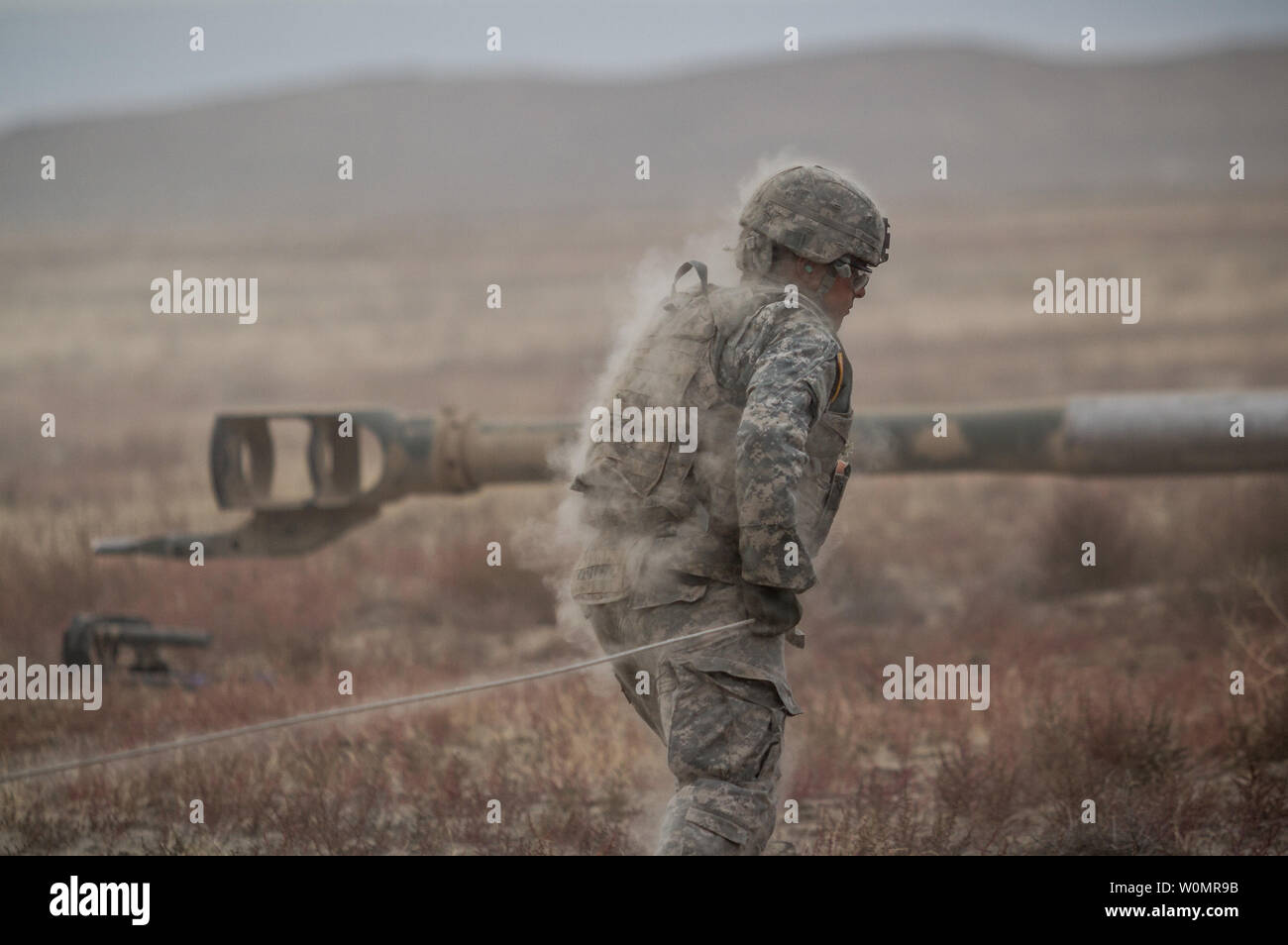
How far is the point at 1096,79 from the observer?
129m

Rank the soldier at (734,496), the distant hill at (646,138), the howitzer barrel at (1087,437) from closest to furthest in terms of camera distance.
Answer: the soldier at (734,496)
the howitzer barrel at (1087,437)
the distant hill at (646,138)

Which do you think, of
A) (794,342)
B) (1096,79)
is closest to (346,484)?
(794,342)

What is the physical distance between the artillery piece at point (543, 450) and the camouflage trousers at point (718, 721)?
381 cm

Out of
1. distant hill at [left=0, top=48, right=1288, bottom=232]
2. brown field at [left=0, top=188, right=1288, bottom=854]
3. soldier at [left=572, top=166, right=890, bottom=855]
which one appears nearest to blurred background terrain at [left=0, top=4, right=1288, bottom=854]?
brown field at [left=0, top=188, right=1288, bottom=854]

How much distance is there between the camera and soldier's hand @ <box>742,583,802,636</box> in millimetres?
4441

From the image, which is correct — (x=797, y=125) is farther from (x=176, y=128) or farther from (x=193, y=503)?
(x=193, y=503)

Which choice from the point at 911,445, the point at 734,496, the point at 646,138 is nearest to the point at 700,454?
the point at 734,496

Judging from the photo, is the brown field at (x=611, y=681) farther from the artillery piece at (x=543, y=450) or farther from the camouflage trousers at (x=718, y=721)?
the camouflage trousers at (x=718, y=721)

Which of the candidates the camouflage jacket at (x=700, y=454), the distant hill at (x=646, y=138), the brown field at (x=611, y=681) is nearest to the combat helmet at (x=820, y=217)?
the camouflage jacket at (x=700, y=454)

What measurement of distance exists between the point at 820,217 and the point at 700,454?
2.83ft

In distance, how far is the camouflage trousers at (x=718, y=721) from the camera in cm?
429

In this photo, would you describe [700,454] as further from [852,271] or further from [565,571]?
[565,571]

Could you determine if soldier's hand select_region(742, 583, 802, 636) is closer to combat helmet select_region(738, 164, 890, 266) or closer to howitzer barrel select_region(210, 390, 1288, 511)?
combat helmet select_region(738, 164, 890, 266)

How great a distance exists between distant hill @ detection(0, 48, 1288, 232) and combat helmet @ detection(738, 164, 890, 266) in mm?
77046
